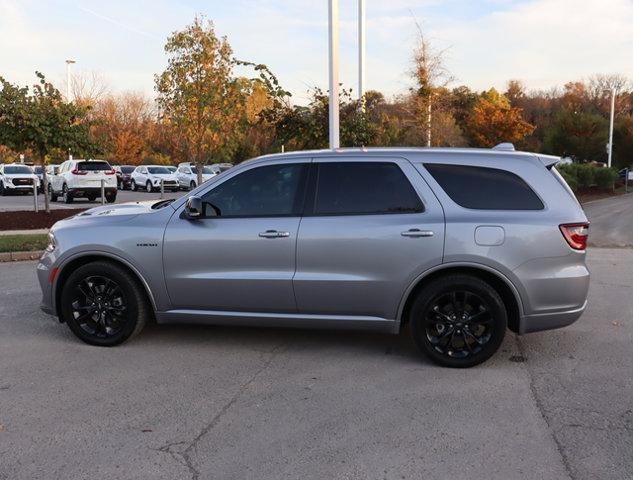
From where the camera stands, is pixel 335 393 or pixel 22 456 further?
pixel 335 393

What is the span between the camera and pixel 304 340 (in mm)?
6035

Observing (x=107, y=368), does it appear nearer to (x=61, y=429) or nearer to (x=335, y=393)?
(x=61, y=429)

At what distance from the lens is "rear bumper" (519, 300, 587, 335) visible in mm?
5125

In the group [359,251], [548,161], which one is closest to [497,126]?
[548,161]

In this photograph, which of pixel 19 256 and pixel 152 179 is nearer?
pixel 19 256

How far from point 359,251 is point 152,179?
31730 millimetres

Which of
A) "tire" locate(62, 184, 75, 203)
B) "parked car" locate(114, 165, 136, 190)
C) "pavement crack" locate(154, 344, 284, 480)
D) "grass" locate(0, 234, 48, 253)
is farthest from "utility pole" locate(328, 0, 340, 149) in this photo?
"parked car" locate(114, 165, 136, 190)

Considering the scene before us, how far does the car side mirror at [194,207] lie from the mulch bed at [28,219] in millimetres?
11259

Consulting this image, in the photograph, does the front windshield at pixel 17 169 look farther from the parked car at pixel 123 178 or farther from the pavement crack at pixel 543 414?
the pavement crack at pixel 543 414

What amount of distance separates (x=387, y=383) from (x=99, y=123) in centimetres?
1529

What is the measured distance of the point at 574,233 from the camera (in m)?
5.08

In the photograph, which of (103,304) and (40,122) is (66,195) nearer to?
(40,122)

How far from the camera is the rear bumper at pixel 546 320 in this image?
16.8 feet

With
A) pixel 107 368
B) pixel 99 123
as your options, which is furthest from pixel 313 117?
→ pixel 107 368
